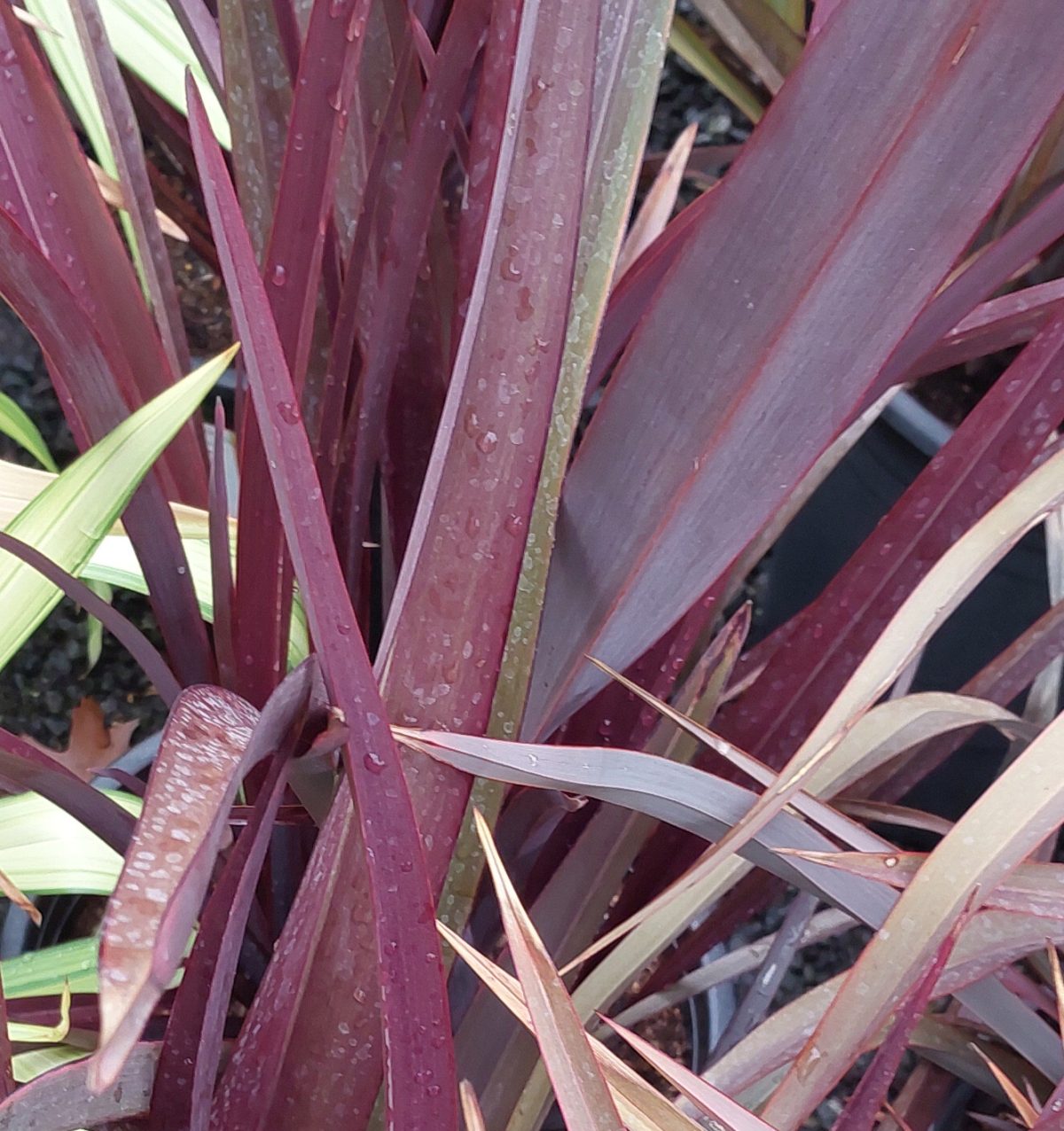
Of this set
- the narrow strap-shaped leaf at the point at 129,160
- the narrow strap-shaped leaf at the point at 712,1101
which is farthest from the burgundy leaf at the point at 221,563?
the narrow strap-shaped leaf at the point at 712,1101

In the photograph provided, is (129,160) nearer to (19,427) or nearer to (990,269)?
(19,427)

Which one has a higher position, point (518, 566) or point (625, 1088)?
point (518, 566)

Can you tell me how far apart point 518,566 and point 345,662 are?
72 mm

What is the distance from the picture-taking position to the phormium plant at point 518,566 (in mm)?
203

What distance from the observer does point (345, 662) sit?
0.18m

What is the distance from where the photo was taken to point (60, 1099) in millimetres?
228

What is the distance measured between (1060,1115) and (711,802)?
0.36 feet

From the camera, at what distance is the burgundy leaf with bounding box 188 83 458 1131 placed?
177 mm

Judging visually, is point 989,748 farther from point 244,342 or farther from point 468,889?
point 244,342

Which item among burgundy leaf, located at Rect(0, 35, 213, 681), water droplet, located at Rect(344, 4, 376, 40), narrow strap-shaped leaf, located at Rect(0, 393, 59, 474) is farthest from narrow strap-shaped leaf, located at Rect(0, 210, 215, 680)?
narrow strap-shaped leaf, located at Rect(0, 393, 59, 474)

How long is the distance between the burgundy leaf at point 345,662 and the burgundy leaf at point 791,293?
11cm

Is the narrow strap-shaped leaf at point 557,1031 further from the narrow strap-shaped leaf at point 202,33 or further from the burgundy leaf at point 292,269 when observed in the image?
the narrow strap-shaped leaf at point 202,33

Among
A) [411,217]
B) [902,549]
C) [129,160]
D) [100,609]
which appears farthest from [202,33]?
[902,549]

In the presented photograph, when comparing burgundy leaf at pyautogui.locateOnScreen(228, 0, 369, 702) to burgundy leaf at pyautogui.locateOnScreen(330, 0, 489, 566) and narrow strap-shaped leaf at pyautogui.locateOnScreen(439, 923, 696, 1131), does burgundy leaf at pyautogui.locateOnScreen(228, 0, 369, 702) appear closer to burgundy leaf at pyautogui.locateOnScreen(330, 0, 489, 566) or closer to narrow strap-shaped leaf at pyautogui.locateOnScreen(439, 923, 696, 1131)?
burgundy leaf at pyautogui.locateOnScreen(330, 0, 489, 566)
